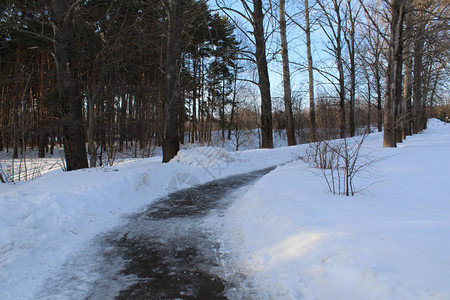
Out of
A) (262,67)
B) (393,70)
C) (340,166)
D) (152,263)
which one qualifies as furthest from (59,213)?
(393,70)

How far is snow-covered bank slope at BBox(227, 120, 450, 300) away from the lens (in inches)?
75.5

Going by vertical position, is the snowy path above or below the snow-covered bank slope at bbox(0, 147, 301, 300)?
below

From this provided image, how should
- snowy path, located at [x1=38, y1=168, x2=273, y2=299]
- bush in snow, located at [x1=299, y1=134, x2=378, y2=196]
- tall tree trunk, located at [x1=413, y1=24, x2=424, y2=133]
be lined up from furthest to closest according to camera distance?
tall tree trunk, located at [x1=413, y1=24, x2=424, y2=133], bush in snow, located at [x1=299, y1=134, x2=378, y2=196], snowy path, located at [x1=38, y1=168, x2=273, y2=299]

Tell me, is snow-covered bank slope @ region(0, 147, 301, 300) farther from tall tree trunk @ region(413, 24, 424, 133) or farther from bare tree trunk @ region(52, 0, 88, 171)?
tall tree trunk @ region(413, 24, 424, 133)

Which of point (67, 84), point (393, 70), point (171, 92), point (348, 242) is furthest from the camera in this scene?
point (393, 70)

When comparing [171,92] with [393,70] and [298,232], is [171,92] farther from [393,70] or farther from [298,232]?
[393,70]

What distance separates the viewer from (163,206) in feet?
17.7

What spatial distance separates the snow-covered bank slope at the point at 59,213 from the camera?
2826 mm

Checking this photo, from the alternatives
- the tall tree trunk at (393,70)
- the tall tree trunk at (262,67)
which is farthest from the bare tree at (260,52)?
the tall tree trunk at (393,70)

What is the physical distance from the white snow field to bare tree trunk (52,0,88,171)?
2673mm

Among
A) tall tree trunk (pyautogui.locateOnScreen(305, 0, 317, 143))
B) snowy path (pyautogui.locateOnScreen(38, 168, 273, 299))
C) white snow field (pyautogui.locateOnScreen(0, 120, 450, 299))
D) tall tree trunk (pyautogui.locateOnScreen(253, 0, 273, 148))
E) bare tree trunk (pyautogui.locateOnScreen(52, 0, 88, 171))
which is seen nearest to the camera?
white snow field (pyautogui.locateOnScreen(0, 120, 450, 299))

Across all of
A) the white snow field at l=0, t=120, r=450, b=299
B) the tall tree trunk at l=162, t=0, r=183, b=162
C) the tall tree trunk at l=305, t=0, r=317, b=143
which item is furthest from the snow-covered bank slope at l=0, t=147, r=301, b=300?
the tall tree trunk at l=305, t=0, r=317, b=143

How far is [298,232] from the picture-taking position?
3008 millimetres

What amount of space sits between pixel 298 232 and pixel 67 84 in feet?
27.8
